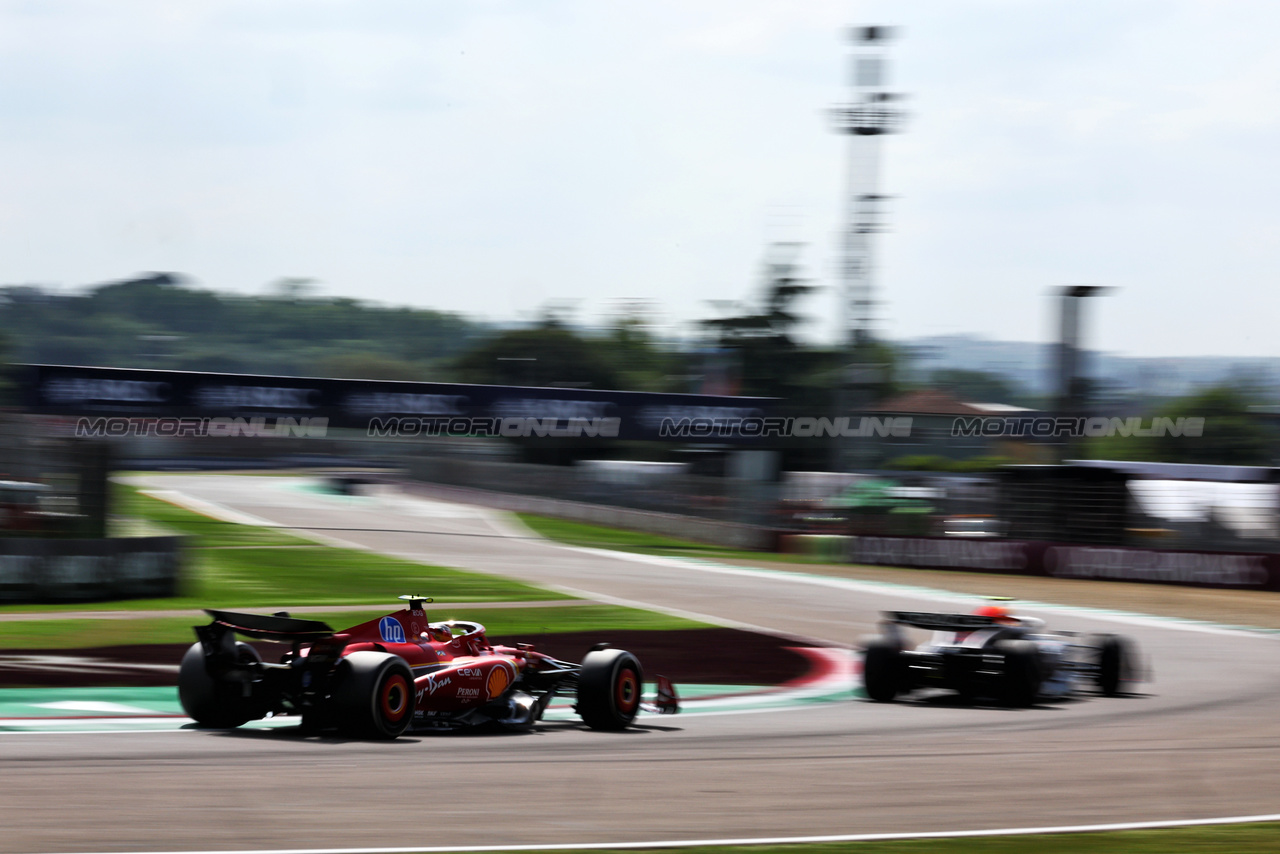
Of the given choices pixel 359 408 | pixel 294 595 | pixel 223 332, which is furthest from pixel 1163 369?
pixel 223 332

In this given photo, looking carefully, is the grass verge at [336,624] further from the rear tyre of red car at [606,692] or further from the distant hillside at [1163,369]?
the distant hillside at [1163,369]

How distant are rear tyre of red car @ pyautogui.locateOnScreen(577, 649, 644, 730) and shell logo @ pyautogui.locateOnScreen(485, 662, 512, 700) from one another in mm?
542

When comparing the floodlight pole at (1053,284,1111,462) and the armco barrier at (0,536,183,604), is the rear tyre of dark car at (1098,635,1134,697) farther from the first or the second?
the floodlight pole at (1053,284,1111,462)

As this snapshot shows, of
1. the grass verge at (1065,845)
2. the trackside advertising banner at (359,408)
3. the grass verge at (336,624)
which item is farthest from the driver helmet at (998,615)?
the trackside advertising banner at (359,408)

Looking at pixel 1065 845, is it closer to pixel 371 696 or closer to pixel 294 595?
pixel 371 696

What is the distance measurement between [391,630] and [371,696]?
2.70ft

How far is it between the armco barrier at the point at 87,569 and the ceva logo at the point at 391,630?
963 centimetres

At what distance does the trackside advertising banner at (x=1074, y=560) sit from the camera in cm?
2814

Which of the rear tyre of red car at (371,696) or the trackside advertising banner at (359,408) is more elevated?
the trackside advertising banner at (359,408)

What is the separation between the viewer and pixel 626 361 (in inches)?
4210

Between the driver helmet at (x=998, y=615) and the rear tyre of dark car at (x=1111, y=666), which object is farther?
the rear tyre of dark car at (x=1111, y=666)

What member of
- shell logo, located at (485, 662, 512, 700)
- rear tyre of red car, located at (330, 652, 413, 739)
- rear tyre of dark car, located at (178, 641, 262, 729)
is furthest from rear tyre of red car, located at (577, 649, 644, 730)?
rear tyre of dark car, located at (178, 641, 262, 729)

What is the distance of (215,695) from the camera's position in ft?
29.8

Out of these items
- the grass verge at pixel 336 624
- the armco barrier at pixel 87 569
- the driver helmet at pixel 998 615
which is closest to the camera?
the driver helmet at pixel 998 615
